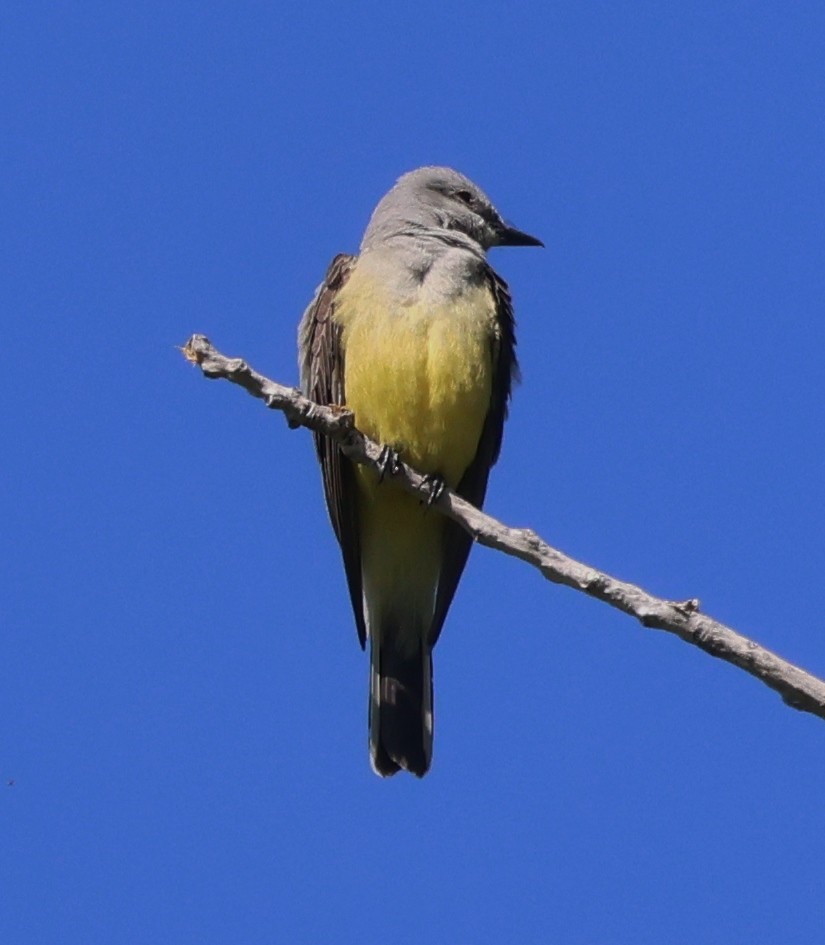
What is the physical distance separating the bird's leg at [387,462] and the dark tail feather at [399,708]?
55.9 inches

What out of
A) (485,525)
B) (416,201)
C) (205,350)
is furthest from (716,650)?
(416,201)

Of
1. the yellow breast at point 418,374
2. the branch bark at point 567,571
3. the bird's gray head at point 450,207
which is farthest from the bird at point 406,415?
the branch bark at point 567,571

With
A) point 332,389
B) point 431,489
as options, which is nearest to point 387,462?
point 431,489

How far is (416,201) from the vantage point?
914 centimetres

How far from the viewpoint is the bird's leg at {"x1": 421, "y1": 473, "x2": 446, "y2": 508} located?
6.67 metres

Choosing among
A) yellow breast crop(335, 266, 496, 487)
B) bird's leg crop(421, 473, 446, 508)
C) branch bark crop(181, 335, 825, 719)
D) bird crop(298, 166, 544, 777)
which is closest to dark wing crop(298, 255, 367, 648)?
bird crop(298, 166, 544, 777)

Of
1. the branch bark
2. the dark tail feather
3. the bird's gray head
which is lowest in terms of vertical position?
the branch bark

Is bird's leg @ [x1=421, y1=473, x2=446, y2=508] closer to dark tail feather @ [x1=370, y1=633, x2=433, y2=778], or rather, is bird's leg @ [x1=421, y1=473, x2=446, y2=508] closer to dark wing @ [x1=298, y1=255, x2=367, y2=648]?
dark wing @ [x1=298, y1=255, x2=367, y2=648]

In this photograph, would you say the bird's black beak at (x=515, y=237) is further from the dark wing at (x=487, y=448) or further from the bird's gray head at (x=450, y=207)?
the dark wing at (x=487, y=448)

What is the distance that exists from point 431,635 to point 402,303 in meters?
1.72

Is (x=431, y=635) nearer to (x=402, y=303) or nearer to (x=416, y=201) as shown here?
(x=402, y=303)

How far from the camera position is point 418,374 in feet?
23.8

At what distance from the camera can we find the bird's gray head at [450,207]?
9.05 meters

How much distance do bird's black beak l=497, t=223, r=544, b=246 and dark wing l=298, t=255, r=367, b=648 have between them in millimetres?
1598
